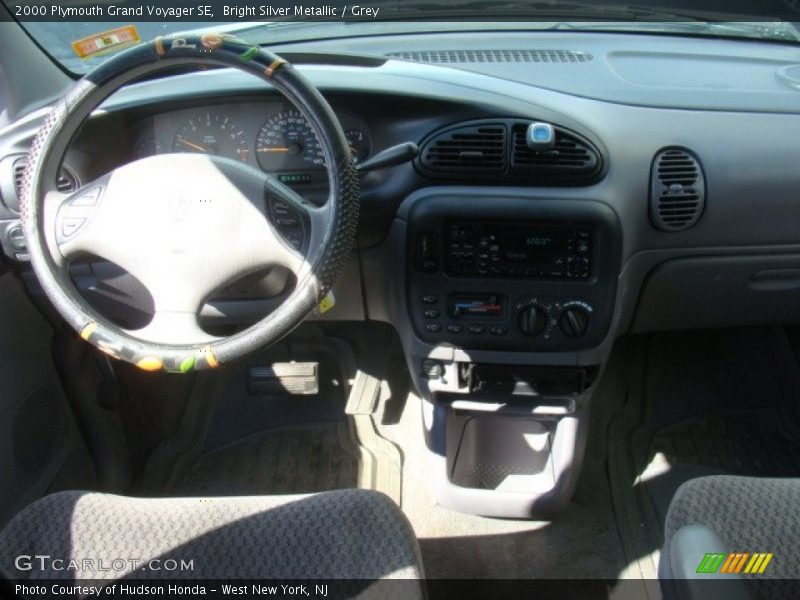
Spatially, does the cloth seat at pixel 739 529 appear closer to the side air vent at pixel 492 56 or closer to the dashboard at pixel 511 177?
the dashboard at pixel 511 177

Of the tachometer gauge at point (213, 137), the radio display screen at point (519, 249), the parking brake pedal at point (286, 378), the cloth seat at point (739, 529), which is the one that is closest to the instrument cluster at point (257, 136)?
the tachometer gauge at point (213, 137)

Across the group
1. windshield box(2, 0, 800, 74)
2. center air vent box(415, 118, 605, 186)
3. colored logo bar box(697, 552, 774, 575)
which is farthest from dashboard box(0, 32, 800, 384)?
colored logo bar box(697, 552, 774, 575)

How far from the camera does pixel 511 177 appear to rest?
1.77m

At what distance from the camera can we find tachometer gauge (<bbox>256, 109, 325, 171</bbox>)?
5.83ft

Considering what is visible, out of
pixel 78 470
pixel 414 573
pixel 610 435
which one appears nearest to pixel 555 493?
pixel 610 435

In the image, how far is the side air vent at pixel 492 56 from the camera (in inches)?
78.7

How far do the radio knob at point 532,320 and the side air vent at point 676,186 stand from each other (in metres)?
0.37

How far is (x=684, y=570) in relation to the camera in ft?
4.09

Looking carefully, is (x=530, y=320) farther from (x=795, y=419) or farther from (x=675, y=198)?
(x=795, y=419)

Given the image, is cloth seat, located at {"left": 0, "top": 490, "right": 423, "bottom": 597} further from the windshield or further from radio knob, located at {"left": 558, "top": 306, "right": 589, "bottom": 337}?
the windshield

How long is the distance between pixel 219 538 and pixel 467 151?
102 cm

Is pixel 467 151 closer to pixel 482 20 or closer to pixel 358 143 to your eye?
pixel 358 143

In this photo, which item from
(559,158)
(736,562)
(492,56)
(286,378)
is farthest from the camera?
(286,378)

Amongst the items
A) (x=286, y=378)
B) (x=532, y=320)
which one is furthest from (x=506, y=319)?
(x=286, y=378)
